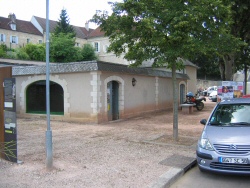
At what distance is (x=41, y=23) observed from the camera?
57625mm

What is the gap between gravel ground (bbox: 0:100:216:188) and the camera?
Answer: 5273 mm

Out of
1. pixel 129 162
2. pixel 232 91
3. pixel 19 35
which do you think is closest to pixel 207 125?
pixel 129 162

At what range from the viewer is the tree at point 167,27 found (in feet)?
26.5

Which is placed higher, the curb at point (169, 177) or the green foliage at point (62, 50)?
the green foliage at point (62, 50)

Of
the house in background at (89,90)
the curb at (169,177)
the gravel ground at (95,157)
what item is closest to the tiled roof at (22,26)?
the house in background at (89,90)

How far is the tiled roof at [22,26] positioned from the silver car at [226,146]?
5230cm

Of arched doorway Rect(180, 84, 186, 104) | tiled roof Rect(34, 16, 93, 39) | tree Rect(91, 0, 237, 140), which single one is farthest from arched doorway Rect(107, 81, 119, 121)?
tiled roof Rect(34, 16, 93, 39)

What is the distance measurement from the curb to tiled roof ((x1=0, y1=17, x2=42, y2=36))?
52.2 m

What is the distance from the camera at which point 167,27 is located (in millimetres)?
8461

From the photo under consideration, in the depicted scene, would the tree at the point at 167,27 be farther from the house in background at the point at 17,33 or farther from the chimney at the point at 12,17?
the chimney at the point at 12,17

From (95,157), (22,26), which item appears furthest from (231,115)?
(22,26)

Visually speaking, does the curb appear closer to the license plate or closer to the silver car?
the silver car

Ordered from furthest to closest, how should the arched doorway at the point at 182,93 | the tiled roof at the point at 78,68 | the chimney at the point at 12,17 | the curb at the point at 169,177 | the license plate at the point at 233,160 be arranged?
the chimney at the point at 12,17
the arched doorway at the point at 182,93
the tiled roof at the point at 78,68
the license plate at the point at 233,160
the curb at the point at 169,177

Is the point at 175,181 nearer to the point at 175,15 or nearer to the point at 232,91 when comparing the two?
the point at 175,15
